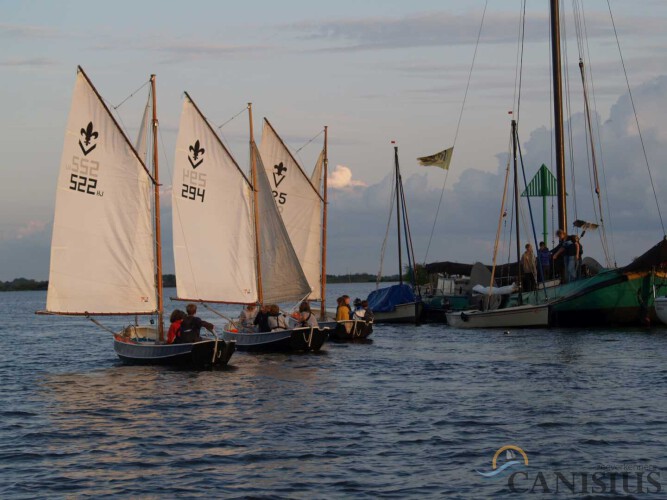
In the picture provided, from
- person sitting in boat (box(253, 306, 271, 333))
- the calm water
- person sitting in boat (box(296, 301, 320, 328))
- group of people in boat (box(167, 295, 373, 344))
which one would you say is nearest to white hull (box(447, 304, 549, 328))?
group of people in boat (box(167, 295, 373, 344))

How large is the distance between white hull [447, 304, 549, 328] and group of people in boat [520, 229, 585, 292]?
178 cm

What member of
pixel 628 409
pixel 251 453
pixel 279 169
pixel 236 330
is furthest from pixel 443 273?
pixel 251 453

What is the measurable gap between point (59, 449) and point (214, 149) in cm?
2336

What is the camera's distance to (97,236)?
38.6 m

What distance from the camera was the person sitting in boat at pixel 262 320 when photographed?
44000 mm

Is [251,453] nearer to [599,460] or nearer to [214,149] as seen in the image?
[599,460]

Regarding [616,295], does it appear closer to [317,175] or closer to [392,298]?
[317,175]

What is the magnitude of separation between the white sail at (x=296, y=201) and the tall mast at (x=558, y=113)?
542 inches

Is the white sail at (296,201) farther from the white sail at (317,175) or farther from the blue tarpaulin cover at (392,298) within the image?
the blue tarpaulin cover at (392,298)

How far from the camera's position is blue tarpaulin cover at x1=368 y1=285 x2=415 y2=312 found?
72.1 meters

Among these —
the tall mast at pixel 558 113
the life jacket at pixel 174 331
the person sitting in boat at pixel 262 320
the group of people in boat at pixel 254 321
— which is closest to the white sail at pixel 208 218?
the group of people in boat at pixel 254 321

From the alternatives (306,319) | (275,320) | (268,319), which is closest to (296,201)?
(306,319)

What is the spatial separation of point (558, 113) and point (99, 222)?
3105cm

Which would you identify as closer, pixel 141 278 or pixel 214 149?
pixel 141 278
